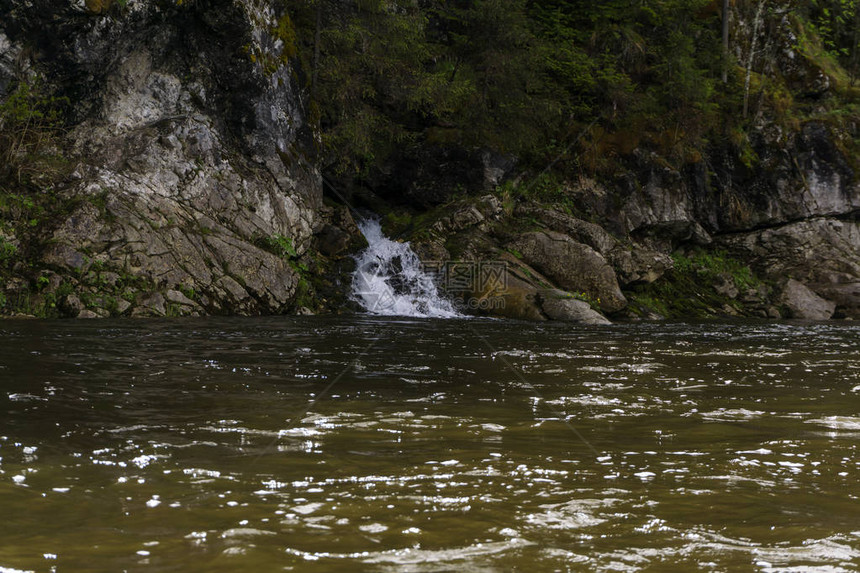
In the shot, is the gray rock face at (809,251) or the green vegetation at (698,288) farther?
the gray rock face at (809,251)

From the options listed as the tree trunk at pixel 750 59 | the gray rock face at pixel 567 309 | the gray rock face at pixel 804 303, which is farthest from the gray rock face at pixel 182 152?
the tree trunk at pixel 750 59

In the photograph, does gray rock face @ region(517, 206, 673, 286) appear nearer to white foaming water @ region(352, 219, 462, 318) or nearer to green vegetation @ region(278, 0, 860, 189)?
green vegetation @ region(278, 0, 860, 189)

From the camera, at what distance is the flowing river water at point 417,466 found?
2.52 meters

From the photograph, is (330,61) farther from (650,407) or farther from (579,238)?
(650,407)

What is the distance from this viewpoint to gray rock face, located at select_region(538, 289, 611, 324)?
54.5 ft

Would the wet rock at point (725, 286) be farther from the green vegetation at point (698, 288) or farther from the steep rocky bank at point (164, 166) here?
the steep rocky bank at point (164, 166)

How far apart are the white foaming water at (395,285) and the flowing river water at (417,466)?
949 cm

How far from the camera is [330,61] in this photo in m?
20.2

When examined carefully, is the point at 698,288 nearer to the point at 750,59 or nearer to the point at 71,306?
the point at 750,59

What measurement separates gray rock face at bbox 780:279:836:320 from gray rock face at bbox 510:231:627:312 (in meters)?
7.55

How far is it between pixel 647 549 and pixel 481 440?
1.78m

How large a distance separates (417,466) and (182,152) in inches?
586

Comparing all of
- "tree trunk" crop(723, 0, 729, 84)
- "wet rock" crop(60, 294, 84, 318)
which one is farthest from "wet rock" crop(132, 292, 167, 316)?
"tree trunk" crop(723, 0, 729, 84)

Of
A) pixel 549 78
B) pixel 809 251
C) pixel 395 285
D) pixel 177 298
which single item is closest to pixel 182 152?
pixel 177 298
